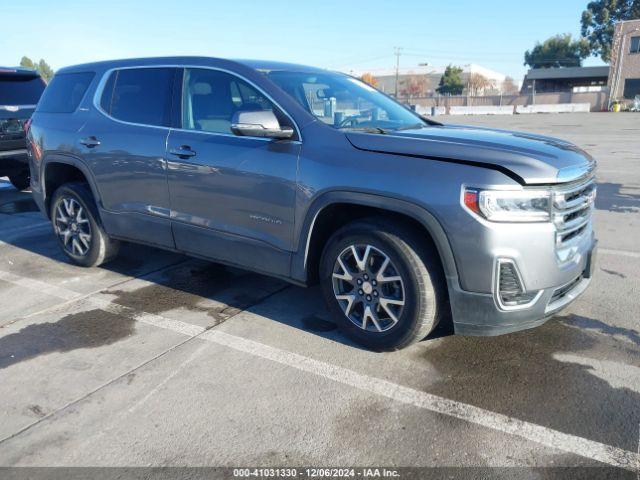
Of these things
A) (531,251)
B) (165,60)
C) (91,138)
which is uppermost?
(165,60)

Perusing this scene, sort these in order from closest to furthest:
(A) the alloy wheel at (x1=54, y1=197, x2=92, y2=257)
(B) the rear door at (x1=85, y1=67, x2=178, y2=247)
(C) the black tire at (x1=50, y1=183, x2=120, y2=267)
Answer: (B) the rear door at (x1=85, y1=67, x2=178, y2=247) < (C) the black tire at (x1=50, y1=183, x2=120, y2=267) < (A) the alloy wheel at (x1=54, y1=197, x2=92, y2=257)

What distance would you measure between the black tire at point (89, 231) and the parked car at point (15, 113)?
359 centimetres

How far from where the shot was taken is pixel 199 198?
4.05 m

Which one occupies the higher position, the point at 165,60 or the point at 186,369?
the point at 165,60

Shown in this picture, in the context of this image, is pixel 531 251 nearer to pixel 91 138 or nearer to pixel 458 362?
pixel 458 362

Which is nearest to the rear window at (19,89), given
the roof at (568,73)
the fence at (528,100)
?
the fence at (528,100)

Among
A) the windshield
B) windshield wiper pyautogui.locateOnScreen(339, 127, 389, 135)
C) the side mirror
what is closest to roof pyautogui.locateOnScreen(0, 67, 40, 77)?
the windshield

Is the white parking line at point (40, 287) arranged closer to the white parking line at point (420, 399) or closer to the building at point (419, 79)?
the white parking line at point (420, 399)

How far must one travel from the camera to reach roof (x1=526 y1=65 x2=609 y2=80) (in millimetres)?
70750

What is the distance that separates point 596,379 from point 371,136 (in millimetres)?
1974

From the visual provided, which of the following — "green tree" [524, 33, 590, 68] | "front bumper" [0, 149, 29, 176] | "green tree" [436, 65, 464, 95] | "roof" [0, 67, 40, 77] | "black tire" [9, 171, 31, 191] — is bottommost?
"black tire" [9, 171, 31, 191]

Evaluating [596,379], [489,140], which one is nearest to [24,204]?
[489,140]

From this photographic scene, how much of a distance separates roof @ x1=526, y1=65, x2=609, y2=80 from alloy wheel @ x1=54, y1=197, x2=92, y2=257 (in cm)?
7882

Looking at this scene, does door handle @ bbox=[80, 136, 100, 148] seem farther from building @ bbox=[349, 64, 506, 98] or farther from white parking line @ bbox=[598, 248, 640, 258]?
building @ bbox=[349, 64, 506, 98]
